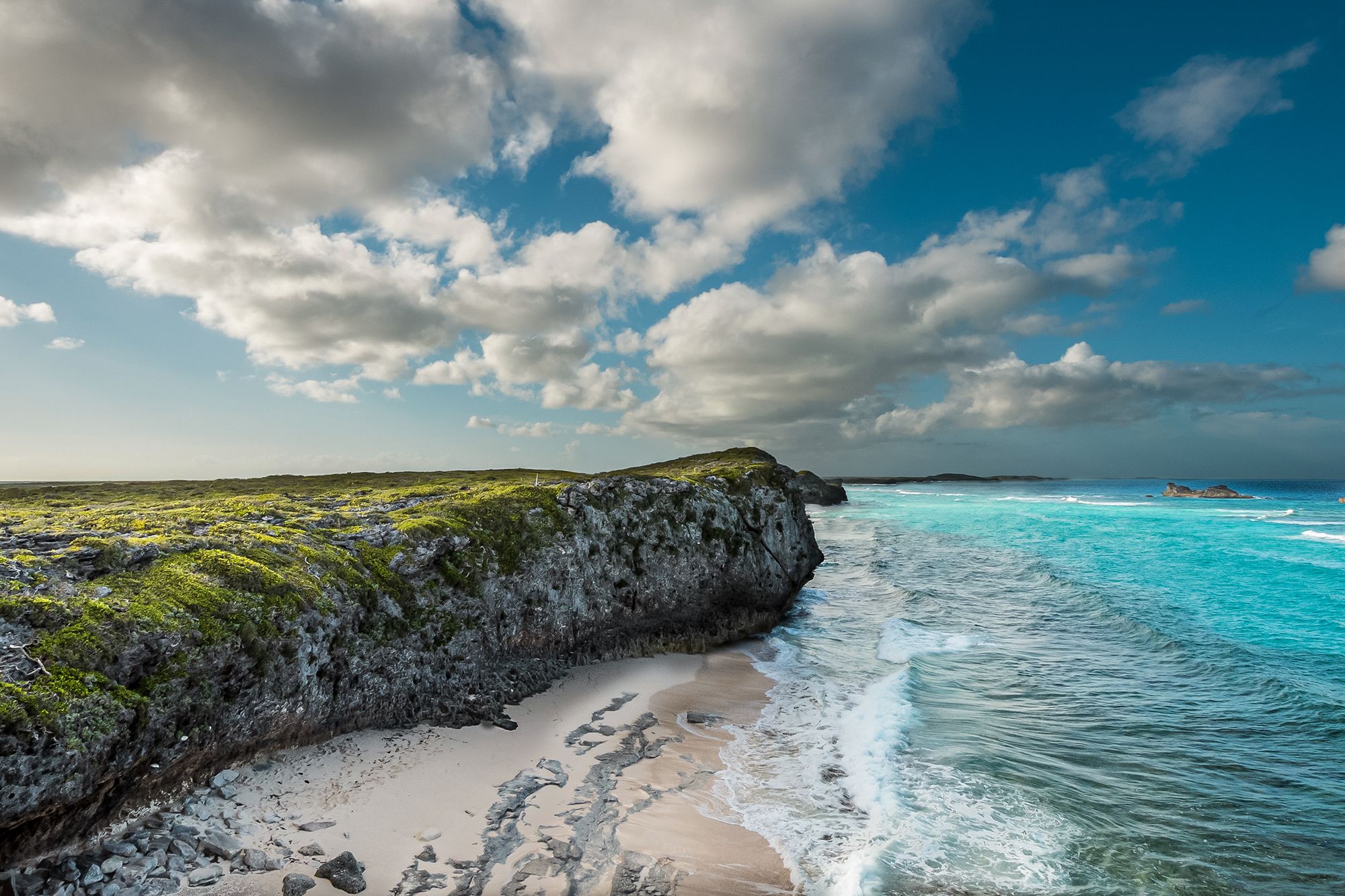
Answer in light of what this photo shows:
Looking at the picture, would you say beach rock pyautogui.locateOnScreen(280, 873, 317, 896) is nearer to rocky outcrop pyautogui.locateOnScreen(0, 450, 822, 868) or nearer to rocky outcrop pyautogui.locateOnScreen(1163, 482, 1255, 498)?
rocky outcrop pyautogui.locateOnScreen(0, 450, 822, 868)

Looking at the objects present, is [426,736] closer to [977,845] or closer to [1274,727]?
[977,845]

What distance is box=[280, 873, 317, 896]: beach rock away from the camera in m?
7.93

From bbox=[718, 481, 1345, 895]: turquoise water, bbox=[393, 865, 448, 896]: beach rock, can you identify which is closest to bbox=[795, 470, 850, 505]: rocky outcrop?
bbox=[718, 481, 1345, 895]: turquoise water

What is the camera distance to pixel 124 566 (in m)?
10.5

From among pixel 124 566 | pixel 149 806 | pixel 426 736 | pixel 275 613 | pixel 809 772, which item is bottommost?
pixel 809 772

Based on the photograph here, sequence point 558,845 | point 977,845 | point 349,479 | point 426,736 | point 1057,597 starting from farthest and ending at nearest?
point 349,479, point 1057,597, point 426,736, point 977,845, point 558,845

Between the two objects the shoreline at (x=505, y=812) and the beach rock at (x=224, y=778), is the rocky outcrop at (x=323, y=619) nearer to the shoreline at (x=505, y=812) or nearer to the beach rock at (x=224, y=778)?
the beach rock at (x=224, y=778)

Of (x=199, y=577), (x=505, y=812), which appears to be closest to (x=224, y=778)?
(x=199, y=577)

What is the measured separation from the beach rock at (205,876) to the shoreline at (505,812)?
10cm

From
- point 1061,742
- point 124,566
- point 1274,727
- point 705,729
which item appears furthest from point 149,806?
point 1274,727

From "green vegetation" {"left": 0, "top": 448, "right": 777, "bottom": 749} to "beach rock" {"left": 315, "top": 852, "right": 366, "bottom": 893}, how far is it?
361 centimetres

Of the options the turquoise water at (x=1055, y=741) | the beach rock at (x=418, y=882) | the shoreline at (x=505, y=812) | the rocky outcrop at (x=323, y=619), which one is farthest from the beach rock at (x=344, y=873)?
the turquoise water at (x=1055, y=741)

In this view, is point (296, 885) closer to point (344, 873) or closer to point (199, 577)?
point (344, 873)

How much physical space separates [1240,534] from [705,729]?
226 ft
